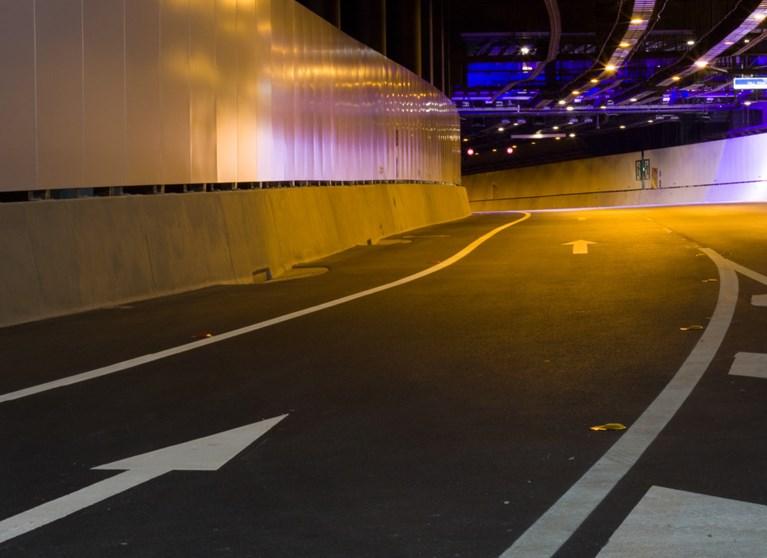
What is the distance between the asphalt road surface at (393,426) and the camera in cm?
496

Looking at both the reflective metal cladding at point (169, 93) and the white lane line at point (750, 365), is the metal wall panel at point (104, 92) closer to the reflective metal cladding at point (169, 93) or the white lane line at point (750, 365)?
the reflective metal cladding at point (169, 93)

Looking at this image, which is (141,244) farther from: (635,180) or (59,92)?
(635,180)

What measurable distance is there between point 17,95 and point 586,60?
203 feet

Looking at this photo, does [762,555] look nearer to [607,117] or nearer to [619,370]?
[619,370]

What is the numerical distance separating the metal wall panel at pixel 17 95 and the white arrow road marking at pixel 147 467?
5.60 metres

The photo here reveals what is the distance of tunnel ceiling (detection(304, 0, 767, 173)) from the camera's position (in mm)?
40281

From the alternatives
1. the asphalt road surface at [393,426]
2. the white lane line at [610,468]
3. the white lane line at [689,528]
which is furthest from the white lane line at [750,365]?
the white lane line at [689,528]

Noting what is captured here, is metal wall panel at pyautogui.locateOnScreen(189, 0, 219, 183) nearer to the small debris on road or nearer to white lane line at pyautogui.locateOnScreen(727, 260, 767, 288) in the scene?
white lane line at pyautogui.locateOnScreen(727, 260, 767, 288)

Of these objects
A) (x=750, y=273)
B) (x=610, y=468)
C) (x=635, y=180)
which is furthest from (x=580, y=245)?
(x=635, y=180)

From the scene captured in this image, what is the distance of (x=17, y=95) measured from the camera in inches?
463

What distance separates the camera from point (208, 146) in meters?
16.5

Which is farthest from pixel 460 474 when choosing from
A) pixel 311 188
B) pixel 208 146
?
pixel 311 188

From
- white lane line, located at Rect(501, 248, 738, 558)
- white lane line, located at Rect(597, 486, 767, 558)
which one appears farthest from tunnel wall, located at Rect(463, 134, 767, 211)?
white lane line, located at Rect(597, 486, 767, 558)

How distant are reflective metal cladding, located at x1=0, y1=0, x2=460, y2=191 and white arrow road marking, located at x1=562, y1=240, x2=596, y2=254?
4.93m
